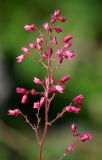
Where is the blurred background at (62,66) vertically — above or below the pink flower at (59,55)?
above

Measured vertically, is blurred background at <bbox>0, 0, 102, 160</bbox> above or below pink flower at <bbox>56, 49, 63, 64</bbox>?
above

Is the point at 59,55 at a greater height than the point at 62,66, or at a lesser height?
lesser

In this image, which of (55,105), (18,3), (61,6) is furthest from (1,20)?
(55,105)

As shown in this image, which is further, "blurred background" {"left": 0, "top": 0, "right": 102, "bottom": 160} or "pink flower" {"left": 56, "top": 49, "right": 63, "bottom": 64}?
"blurred background" {"left": 0, "top": 0, "right": 102, "bottom": 160}

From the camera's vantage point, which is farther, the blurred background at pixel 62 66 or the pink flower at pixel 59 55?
the blurred background at pixel 62 66

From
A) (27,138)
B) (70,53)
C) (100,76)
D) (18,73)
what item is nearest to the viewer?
(70,53)

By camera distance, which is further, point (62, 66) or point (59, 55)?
point (62, 66)

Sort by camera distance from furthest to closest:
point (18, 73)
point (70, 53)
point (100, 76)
Answer: point (18, 73), point (100, 76), point (70, 53)

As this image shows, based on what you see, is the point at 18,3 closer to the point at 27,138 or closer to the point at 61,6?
the point at 61,6
